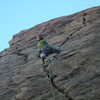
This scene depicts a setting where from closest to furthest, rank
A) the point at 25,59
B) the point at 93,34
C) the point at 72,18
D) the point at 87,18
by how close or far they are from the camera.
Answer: the point at 93,34 < the point at 25,59 < the point at 87,18 < the point at 72,18

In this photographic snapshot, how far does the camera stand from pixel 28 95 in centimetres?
1576

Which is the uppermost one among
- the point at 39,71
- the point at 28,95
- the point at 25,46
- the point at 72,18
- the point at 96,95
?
the point at 72,18

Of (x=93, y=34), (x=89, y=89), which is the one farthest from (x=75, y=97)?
(x=93, y=34)

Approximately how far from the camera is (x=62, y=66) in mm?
16984

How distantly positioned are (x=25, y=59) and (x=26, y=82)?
420 cm

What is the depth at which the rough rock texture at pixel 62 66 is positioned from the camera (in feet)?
49.4

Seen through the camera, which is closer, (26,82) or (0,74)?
(26,82)

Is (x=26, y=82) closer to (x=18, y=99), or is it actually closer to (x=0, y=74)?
(x=18, y=99)

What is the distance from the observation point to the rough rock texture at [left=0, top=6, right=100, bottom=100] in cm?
1505

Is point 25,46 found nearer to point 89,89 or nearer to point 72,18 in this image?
point 72,18

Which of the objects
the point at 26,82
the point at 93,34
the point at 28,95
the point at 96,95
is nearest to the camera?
the point at 96,95

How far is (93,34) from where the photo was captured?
19297mm

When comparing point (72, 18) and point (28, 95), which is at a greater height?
point (72, 18)

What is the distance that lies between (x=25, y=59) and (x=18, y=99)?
5.44m
